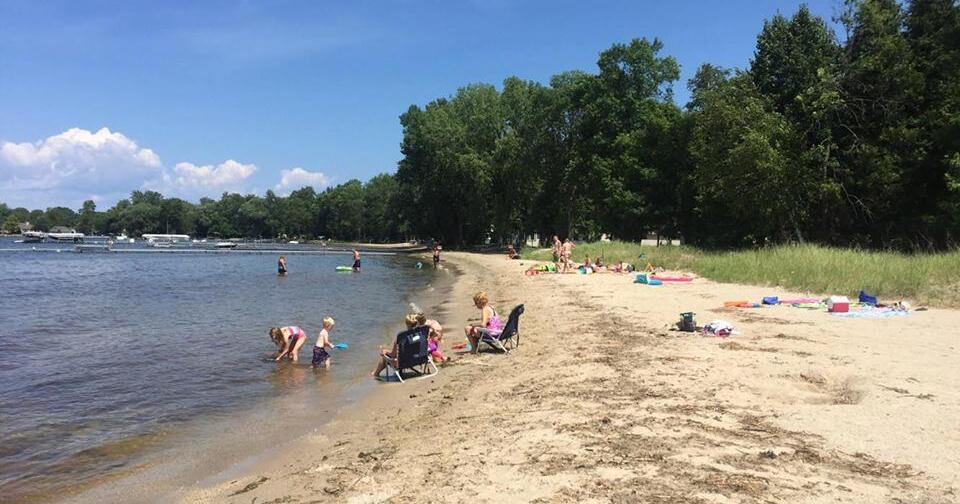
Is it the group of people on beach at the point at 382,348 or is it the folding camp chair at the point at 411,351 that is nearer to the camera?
the folding camp chair at the point at 411,351

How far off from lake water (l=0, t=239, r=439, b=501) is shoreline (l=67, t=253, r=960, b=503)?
5.11ft

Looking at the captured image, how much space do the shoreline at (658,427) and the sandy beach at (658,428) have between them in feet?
0.08

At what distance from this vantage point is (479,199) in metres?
72.1

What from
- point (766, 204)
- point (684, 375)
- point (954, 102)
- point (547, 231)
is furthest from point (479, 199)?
point (684, 375)

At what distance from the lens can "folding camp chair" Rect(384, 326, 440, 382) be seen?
10887mm

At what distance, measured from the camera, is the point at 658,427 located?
19.8 feet

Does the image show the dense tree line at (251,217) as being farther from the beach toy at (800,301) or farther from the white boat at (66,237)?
the beach toy at (800,301)

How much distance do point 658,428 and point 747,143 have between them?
94.5 feet

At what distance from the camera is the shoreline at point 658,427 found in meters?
4.67

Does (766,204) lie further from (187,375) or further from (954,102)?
(187,375)

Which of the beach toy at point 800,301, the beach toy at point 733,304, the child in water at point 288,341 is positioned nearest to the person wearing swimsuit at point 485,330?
the child in water at point 288,341

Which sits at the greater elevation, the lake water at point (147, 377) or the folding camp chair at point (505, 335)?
the folding camp chair at point (505, 335)

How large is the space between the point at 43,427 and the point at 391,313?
1411 cm

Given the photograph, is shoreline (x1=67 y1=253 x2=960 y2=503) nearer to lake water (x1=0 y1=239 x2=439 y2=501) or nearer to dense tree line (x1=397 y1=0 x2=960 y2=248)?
lake water (x1=0 y1=239 x2=439 y2=501)
